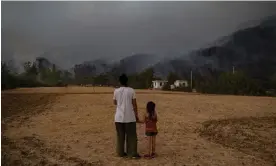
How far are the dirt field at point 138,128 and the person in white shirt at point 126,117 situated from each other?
156mm

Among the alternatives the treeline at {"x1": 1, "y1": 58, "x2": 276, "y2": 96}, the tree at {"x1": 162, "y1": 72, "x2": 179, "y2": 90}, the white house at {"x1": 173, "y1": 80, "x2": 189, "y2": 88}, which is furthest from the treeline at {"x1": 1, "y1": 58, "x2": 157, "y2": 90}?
the white house at {"x1": 173, "y1": 80, "x2": 189, "y2": 88}

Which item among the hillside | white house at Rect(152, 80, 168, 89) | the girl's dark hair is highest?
the hillside

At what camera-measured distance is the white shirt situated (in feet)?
12.3

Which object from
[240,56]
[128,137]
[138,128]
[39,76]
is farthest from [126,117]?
[240,56]

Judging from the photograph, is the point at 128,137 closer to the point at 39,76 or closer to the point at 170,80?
the point at 39,76

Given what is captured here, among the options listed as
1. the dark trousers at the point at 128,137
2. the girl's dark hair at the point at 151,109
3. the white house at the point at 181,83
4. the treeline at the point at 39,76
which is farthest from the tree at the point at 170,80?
the dark trousers at the point at 128,137

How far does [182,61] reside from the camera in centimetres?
779

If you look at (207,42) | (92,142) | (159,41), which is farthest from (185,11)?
(92,142)

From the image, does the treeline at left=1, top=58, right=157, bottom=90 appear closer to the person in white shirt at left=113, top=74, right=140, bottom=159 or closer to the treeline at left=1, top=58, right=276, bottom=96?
the treeline at left=1, top=58, right=276, bottom=96

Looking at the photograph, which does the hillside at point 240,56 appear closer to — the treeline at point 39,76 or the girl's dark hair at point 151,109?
the treeline at point 39,76

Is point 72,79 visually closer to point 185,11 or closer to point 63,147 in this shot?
point 185,11

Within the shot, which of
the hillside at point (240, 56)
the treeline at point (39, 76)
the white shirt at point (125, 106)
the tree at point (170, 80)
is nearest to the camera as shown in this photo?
the white shirt at point (125, 106)

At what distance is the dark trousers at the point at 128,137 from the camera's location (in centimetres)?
379

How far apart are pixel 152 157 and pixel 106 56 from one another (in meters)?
3.44
